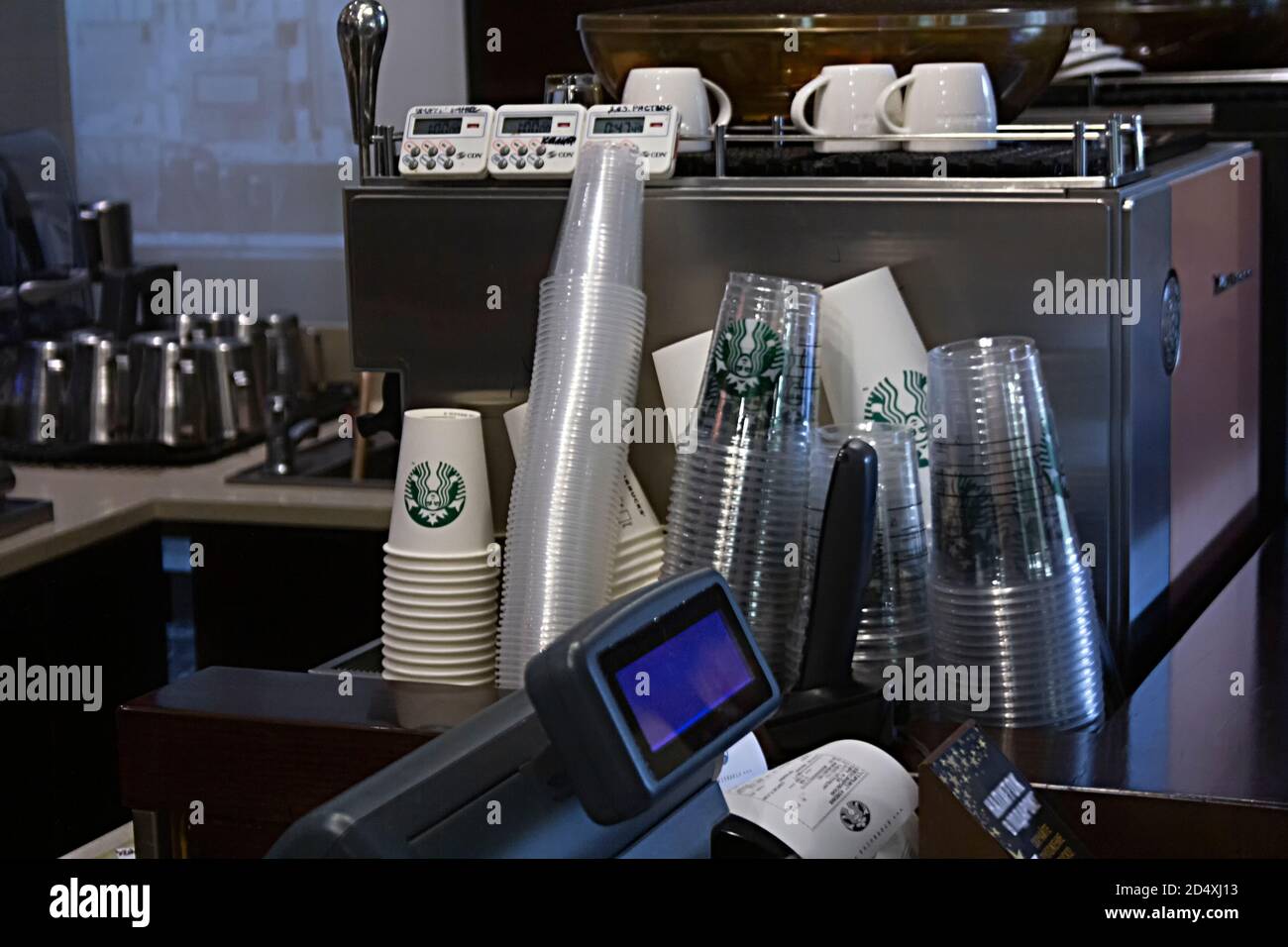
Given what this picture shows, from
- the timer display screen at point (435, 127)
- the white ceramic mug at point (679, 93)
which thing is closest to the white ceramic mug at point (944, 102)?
the white ceramic mug at point (679, 93)

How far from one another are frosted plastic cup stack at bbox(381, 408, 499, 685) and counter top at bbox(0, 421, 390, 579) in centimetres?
155

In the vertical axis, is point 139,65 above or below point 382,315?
above

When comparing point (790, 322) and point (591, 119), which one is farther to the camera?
point (591, 119)

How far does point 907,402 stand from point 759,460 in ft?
0.49

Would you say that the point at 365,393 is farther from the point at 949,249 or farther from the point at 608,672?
the point at 608,672

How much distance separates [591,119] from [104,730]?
80.1 inches

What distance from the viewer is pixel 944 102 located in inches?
57.4

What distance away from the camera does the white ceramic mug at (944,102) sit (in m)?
1.46

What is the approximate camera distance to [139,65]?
4.23 m

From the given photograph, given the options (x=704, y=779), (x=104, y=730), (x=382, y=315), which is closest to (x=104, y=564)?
(x=104, y=730)

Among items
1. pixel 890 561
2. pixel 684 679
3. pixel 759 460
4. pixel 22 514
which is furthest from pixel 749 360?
pixel 22 514

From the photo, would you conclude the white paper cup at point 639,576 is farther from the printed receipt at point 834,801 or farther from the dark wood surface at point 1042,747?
the printed receipt at point 834,801

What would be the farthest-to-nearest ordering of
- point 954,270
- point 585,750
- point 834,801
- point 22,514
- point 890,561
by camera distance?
point 22,514, point 954,270, point 890,561, point 834,801, point 585,750

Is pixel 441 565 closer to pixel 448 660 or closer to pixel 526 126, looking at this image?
pixel 448 660
